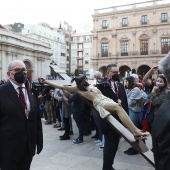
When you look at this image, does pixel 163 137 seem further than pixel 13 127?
No

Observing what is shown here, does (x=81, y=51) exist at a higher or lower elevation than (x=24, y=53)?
higher

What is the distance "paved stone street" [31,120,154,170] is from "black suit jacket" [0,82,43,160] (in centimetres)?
154

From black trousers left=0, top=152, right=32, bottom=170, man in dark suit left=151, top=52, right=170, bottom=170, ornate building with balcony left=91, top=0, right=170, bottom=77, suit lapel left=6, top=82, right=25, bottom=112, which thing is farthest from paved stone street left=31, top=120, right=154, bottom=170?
ornate building with balcony left=91, top=0, right=170, bottom=77

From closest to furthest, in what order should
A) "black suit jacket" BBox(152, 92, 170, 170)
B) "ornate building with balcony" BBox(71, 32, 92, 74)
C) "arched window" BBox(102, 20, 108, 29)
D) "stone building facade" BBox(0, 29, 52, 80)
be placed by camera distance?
"black suit jacket" BBox(152, 92, 170, 170)
"stone building facade" BBox(0, 29, 52, 80)
"arched window" BBox(102, 20, 108, 29)
"ornate building with balcony" BBox(71, 32, 92, 74)

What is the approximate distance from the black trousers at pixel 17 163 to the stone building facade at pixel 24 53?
60.8ft

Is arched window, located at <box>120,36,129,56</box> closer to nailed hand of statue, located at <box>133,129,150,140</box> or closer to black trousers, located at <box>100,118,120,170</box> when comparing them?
black trousers, located at <box>100,118,120,170</box>

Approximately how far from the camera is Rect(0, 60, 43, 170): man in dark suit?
257cm

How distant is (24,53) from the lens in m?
26.2

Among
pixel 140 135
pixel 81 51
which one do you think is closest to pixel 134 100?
pixel 140 135

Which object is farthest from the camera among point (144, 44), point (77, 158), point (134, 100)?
point (144, 44)

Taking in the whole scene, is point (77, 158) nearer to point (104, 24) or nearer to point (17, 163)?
point (17, 163)

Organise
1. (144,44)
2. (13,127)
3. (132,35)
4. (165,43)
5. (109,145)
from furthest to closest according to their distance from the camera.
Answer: (132,35)
(144,44)
(165,43)
(109,145)
(13,127)

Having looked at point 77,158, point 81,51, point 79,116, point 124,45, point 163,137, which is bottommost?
point 77,158

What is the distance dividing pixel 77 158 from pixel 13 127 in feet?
7.45
